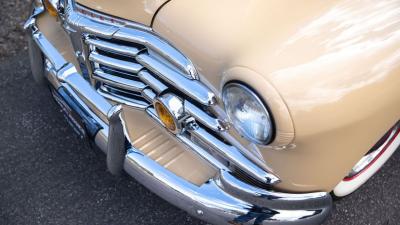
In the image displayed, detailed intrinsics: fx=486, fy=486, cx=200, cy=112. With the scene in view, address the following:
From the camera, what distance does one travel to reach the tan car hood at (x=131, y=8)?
178 cm

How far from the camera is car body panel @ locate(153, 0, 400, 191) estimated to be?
1.48 meters

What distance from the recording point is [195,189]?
1.78 metres

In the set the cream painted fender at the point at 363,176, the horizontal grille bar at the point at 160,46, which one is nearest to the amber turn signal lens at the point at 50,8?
the horizontal grille bar at the point at 160,46

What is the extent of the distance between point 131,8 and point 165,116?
43 cm

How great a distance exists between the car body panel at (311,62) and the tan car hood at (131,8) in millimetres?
63

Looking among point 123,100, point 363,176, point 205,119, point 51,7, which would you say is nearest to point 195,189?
point 205,119

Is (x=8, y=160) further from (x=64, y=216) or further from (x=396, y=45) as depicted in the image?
(x=396, y=45)

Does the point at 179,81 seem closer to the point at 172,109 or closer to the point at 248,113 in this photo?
the point at 172,109

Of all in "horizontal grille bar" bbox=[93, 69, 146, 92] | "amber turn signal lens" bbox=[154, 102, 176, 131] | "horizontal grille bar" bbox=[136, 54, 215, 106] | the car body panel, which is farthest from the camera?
"horizontal grille bar" bbox=[93, 69, 146, 92]

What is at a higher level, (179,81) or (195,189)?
(179,81)

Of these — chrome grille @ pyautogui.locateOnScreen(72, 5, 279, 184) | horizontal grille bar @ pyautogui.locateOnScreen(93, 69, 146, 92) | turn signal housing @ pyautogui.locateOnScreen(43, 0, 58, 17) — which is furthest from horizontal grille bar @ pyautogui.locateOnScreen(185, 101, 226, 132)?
turn signal housing @ pyautogui.locateOnScreen(43, 0, 58, 17)

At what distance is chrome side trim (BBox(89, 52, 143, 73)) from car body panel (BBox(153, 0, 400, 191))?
203mm

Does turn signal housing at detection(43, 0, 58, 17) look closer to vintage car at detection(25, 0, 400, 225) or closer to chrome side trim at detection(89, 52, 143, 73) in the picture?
vintage car at detection(25, 0, 400, 225)

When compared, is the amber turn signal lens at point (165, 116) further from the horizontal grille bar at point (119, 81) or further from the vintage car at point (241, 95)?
the horizontal grille bar at point (119, 81)
